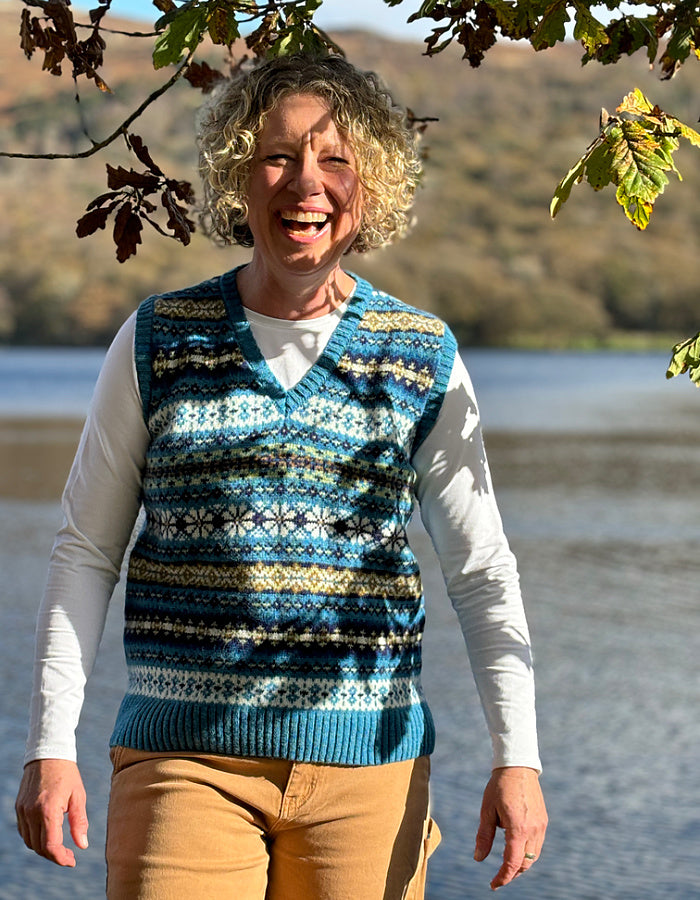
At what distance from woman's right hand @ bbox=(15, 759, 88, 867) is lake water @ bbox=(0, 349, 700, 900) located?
2.68m

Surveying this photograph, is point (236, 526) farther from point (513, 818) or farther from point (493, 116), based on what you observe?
point (493, 116)

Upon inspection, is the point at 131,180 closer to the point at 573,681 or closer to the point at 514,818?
the point at 514,818

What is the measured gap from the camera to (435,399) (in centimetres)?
226

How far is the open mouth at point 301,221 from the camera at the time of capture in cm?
220

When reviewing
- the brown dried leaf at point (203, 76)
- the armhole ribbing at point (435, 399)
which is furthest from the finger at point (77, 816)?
the brown dried leaf at point (203, 76)

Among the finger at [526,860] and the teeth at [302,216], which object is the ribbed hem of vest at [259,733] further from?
the teeth at [302,216]

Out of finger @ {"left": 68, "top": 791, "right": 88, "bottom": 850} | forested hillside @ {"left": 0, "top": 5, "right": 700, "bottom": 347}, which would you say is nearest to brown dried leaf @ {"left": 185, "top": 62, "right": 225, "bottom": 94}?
finger @ {"left": 68, "top": 791, "right": 88, "bottom": 850}

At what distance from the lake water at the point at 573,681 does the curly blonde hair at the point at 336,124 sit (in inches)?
113

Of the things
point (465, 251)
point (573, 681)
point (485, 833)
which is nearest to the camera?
point (485, 833)

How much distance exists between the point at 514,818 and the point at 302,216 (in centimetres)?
92

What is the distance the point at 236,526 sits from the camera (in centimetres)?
212

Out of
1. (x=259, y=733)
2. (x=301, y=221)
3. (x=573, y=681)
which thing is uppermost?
(x=301, y=221)

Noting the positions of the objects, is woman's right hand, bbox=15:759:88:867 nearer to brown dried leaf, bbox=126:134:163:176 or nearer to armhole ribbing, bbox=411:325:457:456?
armhole ribbing, bbox=411:325:457:456

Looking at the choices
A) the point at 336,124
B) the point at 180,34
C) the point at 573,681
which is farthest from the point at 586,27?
the point at 573,681
